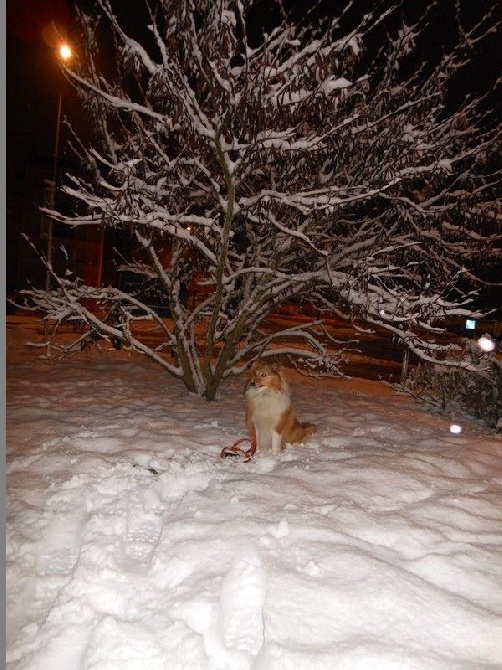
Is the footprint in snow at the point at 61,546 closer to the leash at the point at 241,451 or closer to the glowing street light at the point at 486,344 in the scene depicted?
the leash at the point at 241,451

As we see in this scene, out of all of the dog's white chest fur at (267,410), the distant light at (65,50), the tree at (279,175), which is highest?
the distant light at (65,50)

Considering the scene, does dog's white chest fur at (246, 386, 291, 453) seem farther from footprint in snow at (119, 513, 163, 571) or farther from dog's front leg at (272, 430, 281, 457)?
footprint in snow at (119, 513, 163, 571)

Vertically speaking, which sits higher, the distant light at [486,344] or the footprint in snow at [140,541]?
the distant light at [486,344]

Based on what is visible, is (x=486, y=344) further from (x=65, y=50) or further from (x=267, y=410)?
(x=65, y=50)

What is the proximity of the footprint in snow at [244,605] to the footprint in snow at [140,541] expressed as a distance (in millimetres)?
647

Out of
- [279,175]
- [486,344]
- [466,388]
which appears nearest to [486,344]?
[486,344]

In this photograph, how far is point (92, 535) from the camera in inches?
135

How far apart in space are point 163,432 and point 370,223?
5.56 m

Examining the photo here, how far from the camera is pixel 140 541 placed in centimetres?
345

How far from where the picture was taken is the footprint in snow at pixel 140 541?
3180mm

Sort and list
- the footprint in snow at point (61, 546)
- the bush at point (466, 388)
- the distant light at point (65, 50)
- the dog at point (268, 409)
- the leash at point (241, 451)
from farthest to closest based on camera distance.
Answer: the bush at point (466, 388) < the distant light at point (65, 50) < the dog at point (268, 409) < the leash at point (241, 451) < the footprint in snow at point (61, 546)

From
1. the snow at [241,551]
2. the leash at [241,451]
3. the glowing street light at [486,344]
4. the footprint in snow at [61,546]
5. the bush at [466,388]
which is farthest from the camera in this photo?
the glowing street light at [486,344]

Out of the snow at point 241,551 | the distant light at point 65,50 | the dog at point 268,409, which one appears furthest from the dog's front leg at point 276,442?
the distant light at point 65,50

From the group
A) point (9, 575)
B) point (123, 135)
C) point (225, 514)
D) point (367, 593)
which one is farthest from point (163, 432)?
point (123, 135)
